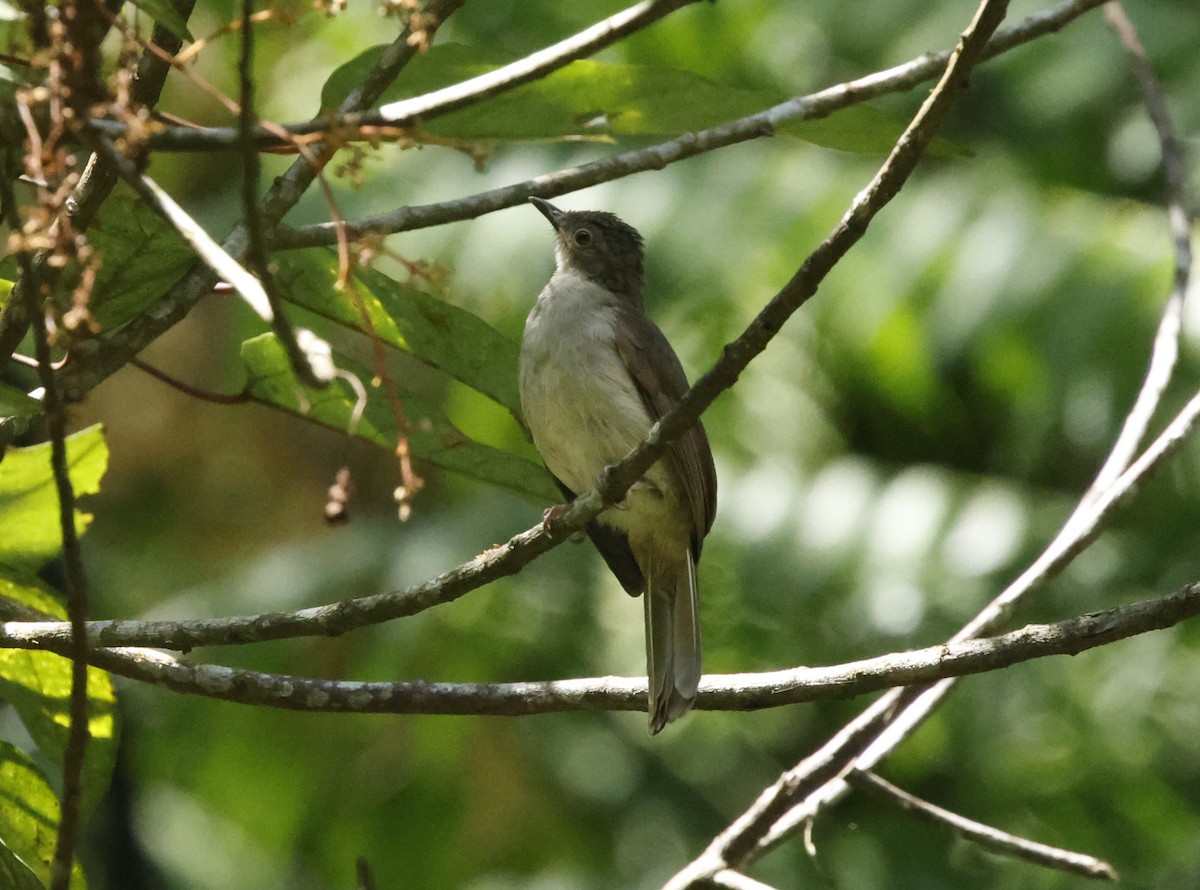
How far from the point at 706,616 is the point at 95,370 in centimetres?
524

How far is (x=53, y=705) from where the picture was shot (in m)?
2.99

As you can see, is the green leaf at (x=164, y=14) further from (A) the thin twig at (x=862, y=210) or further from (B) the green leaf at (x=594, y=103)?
(A) the thin twig at (x=862, y=210)

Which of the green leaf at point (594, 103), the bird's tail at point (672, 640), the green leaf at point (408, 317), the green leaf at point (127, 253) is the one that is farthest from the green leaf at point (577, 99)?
the bird's tail at point (672, 640)

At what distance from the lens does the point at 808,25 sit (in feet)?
23.9

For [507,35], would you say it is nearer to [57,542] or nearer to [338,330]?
[338,330]

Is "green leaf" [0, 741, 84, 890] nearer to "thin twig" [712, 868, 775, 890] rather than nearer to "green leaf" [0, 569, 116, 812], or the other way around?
"green leaf" [0, 569, 116, 812]

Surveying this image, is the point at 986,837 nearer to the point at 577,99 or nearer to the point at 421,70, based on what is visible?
the point at 577,99

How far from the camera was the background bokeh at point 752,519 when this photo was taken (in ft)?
20.6

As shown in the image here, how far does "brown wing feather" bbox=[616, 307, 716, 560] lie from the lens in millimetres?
4836

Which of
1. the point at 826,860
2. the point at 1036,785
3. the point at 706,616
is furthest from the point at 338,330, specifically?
the point at 1036,785

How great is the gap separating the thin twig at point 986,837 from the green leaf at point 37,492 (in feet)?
6.09

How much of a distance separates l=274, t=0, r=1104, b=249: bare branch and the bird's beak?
102 inches

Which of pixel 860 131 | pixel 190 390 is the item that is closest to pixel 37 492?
pixel 190 390

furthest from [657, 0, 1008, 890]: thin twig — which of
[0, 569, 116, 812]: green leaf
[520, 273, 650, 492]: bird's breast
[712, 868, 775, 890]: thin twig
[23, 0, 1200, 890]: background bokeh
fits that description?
[23, 0, 1200, 890]: background bokeh
